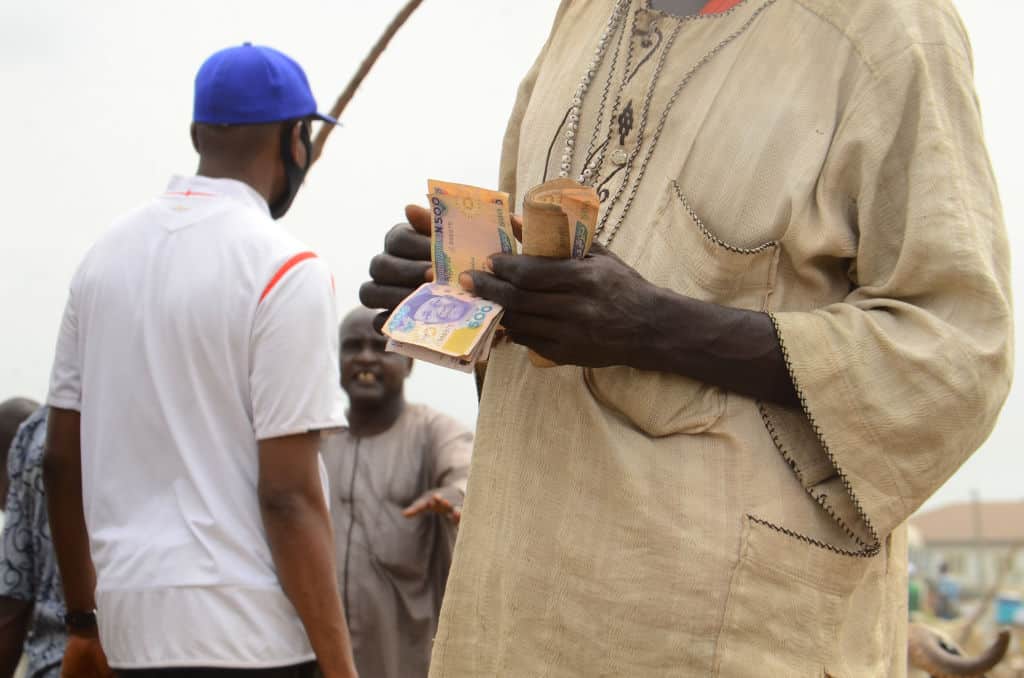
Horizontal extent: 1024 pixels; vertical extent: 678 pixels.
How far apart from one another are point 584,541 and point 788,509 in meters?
0.25

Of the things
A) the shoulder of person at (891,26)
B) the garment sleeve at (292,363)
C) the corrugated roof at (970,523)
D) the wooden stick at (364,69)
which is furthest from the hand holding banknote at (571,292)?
the corrugated roof at (970,523)

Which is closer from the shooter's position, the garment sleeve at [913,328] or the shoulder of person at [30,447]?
the garment sleeve at [913,328]

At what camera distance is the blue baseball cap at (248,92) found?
318cm

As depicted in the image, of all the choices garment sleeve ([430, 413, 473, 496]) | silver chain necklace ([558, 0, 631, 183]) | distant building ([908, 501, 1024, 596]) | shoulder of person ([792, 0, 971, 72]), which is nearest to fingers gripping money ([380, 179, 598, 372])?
silver chain necklace ([558, 0, 631, 183])

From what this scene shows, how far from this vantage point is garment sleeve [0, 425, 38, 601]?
4066 mm

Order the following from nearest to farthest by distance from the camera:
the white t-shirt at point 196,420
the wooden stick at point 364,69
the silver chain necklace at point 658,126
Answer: the silver chain necklace at point 658,126 → the white t-shirt at point 196,420 → the wooden stick at point 364,69

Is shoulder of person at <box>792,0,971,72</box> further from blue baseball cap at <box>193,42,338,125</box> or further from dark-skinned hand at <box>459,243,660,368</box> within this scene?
blue baseball cap at <box>193,42,338,125</box>

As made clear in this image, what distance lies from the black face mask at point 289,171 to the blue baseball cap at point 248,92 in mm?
47

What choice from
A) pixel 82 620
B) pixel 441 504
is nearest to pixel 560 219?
pixel 82 620

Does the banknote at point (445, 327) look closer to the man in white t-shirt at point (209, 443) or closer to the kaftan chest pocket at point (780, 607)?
the kaftan chest pocket at point (780, 607)

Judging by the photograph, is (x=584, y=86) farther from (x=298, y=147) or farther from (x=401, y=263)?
(x=298, y=147)

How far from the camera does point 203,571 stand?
9.23 ft

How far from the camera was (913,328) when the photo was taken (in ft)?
5.39

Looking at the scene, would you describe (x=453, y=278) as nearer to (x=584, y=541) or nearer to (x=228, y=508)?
(x=584, y=541)
